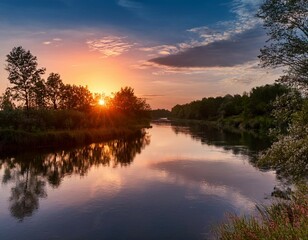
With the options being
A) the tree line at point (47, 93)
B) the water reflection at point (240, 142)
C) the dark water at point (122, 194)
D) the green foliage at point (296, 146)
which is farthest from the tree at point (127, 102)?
the green foliage at point (296, 146)

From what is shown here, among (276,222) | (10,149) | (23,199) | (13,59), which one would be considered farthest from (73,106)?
(276,222)

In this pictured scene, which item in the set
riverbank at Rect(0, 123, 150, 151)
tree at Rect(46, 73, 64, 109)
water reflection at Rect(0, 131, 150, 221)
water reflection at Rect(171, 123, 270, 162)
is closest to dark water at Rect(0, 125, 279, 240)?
water reflection at Rect(0, 131, 150, 221)

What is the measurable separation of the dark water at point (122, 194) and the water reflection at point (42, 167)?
0.26 ft

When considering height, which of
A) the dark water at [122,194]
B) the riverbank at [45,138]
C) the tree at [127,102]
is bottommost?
the dark water at [122,194]

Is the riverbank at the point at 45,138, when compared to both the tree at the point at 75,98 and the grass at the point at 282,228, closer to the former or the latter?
the tree at the point at 75,98

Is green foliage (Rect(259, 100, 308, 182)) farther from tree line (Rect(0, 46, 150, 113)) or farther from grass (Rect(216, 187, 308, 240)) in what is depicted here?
tree line (Rect(0, 46, 150, 113))

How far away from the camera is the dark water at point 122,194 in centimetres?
1872

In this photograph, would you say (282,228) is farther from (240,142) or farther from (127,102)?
(127,102)

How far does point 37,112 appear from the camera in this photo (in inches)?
2422

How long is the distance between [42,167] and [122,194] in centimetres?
1629

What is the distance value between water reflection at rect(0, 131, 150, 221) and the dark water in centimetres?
8

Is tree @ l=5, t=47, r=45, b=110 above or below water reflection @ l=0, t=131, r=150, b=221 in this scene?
above

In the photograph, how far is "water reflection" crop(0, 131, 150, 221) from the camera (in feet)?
82.5

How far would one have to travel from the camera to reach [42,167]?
38.4 meters
